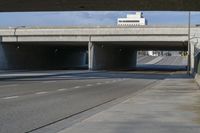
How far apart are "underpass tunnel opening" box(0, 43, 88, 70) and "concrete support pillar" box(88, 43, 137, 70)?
4768 mm

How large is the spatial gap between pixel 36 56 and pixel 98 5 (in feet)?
180

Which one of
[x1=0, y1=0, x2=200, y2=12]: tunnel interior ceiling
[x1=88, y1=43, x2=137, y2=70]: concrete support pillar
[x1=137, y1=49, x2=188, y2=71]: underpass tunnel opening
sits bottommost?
[x1=137, y1=49, x2=188, y2=71]: underpass tunnel opening

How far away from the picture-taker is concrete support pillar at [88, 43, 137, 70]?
7825cm

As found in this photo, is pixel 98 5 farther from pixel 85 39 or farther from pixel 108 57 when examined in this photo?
pixel 108 57

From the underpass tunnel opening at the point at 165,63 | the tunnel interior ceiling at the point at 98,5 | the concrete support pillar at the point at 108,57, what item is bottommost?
the underpass tunnel opening at the point at 165,63

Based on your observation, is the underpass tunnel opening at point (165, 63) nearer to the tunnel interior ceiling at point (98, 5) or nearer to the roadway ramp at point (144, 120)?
the tunnel interior ceiling at point (98, 5)

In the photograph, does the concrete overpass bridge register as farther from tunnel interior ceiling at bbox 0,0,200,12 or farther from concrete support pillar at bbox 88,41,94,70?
tunnel interior ceiling at bbox 0,0,200,12

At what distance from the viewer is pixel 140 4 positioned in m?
33.1

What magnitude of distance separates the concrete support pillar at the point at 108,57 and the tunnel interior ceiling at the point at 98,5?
4057 centimetres

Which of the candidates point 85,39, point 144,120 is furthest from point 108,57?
point 144,120

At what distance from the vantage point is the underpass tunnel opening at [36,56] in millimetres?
80000

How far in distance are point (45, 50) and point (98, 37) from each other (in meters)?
18.6

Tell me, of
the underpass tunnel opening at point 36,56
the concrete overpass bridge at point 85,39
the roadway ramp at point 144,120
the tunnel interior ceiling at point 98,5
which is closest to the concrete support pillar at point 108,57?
the concrete overpass bridge at point 85,39

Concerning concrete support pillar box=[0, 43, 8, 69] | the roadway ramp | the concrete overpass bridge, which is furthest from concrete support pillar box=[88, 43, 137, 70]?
the roadway ramp
